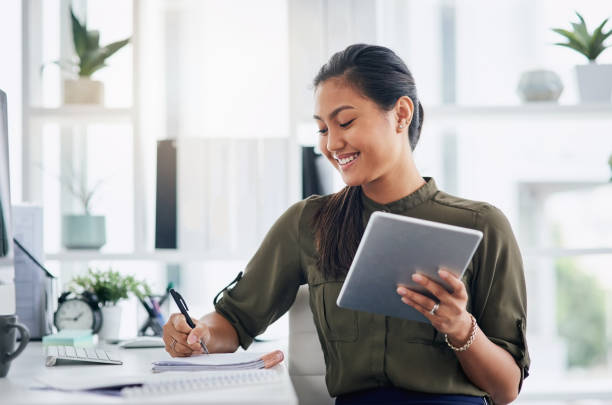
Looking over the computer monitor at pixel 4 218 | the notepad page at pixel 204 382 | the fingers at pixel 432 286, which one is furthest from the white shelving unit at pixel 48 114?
the fingers at pixel 432 286

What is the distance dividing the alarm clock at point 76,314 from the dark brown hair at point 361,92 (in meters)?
0.77

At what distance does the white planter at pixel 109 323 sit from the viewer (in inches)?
74.9

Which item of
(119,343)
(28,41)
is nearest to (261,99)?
(28,41)

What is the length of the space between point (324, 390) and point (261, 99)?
3.71 feet

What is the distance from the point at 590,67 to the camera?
2.04 metres

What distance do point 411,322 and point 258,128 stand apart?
117 cm

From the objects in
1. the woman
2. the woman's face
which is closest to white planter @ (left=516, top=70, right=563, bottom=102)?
the woman

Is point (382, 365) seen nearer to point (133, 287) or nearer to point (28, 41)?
point (133, 287)

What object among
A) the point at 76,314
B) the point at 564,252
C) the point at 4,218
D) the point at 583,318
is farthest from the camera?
the point at 583,318

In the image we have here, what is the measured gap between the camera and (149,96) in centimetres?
212

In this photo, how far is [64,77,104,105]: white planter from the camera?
82.5 inches

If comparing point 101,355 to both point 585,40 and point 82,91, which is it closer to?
point 82,91

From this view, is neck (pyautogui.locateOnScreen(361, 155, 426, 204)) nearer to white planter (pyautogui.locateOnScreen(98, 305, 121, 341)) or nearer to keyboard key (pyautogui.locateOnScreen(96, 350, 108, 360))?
keyboard key (pyautogui.locateOnScreen(96, 350, 108, 360))

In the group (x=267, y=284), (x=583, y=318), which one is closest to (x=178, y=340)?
(x=267, y=284)
